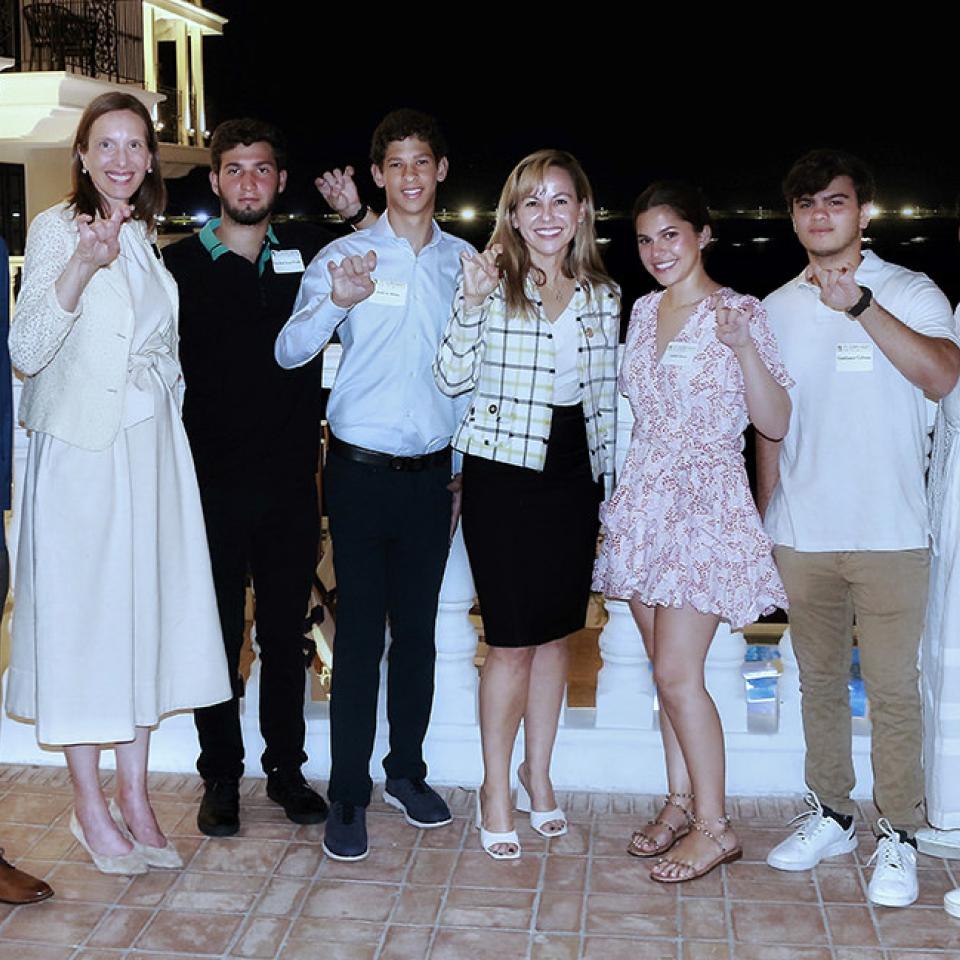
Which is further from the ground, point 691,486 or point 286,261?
point 286,261

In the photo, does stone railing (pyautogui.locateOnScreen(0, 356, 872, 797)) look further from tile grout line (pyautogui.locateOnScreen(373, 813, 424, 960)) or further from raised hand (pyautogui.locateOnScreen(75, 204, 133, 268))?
raised hand (pyautogui.locateOnScreen(75, 204, 133, 268))

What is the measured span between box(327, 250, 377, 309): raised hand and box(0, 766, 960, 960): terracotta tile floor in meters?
1.37

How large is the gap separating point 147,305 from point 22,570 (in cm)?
69

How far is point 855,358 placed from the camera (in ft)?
9.04

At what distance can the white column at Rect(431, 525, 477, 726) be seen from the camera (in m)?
3.49

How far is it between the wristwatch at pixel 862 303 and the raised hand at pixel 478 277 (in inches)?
30.1

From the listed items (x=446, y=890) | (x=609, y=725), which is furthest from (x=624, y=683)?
(x=446, y=890)

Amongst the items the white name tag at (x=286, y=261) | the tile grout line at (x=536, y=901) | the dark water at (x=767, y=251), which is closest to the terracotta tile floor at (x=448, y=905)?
the tile grout line at (x=536, y=901)

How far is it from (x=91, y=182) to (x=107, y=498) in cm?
72

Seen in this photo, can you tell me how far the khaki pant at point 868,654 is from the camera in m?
2.85

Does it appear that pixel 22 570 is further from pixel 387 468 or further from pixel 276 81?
pixel 276 81

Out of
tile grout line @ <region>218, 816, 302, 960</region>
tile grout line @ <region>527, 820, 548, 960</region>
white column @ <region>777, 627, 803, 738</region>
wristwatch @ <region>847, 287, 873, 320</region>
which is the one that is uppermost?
wristwatch @ <region>847, 287, 873, 320</region>

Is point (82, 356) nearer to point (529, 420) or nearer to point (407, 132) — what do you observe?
point (407, 132)

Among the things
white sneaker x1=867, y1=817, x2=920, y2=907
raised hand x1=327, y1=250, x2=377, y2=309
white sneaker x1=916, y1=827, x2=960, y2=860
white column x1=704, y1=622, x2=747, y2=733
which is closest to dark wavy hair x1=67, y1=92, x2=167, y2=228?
raised hand x1=327, y1=250, x2=377, y2=309
